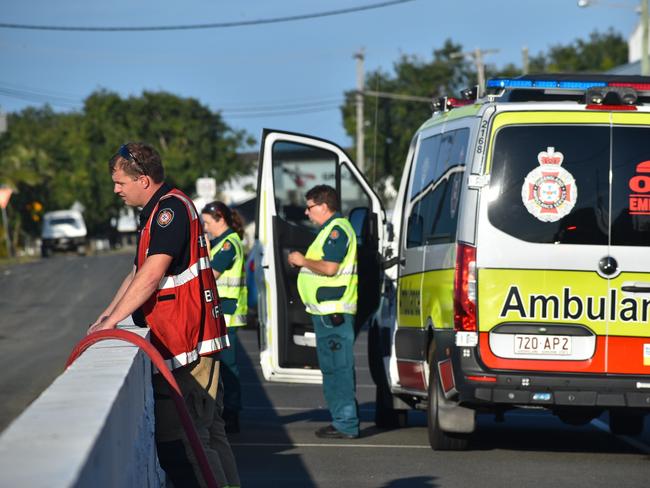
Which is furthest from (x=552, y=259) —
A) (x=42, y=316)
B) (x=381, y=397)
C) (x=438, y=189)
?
(x=42, y=316)

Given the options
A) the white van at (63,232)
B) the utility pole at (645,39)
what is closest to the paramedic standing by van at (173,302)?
the utility pole at (645,39)

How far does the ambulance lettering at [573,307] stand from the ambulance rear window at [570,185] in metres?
0.35

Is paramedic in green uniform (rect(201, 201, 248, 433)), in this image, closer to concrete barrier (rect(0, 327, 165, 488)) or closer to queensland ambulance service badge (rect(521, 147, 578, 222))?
queensland ambulance service badge (rect(521, 147, 578, 222))

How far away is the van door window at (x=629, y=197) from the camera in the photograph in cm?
879

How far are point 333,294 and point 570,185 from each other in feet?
7.40

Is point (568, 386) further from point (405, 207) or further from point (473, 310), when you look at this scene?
point (405, 207)

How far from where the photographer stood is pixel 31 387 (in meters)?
14.6

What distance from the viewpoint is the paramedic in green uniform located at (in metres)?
10.9

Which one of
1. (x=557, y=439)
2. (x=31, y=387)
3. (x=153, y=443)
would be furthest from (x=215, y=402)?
(x=31, y=387)

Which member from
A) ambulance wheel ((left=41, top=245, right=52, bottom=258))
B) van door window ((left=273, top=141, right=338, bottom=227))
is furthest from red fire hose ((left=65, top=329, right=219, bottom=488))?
ambulance wheel ((left=41, top=245, right=52, bottom=258))

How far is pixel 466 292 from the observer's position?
8758mm

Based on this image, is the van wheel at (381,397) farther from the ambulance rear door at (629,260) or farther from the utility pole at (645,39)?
the utility pole at (645,39)

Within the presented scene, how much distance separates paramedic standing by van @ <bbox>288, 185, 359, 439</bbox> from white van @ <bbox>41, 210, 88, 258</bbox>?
5960 cm

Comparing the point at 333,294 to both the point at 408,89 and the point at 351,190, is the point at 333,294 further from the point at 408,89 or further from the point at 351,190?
the point at 408,89
